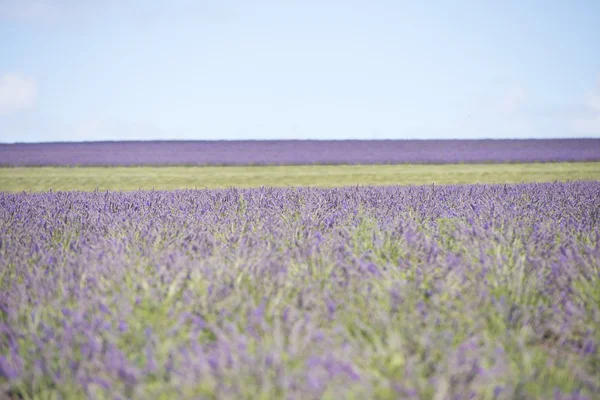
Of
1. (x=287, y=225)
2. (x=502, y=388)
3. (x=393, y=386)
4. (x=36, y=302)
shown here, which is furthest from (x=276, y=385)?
(x=287, y=225)

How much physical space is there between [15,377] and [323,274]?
1.68 meters

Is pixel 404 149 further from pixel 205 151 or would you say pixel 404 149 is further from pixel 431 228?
pixel 431 228

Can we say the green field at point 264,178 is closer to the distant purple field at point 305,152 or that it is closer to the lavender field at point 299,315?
the distant purple field at point 305,152

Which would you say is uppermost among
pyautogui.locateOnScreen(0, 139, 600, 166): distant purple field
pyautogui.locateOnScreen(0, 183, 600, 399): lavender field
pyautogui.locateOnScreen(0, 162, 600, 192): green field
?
pyautogui.locateOnScreen(0, 139, 600, 166): distant purple field

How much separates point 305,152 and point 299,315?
77.9 feet

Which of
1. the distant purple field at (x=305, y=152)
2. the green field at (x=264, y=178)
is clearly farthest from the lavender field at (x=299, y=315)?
the distant purple field at (x=305, y=152)

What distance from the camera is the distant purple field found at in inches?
859

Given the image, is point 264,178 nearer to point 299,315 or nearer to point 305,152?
point 305,152

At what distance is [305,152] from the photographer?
85.2ft

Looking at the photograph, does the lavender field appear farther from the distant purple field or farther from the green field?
the distant purple field

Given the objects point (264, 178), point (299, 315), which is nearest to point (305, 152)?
point (264, 178)

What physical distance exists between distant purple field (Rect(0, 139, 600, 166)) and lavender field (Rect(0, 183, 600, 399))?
17.8 metres

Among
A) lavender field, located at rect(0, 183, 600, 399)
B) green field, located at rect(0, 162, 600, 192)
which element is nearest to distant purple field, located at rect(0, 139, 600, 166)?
green field, located at rect(0, 162, 600, 192)

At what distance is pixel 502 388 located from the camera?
1739mm
